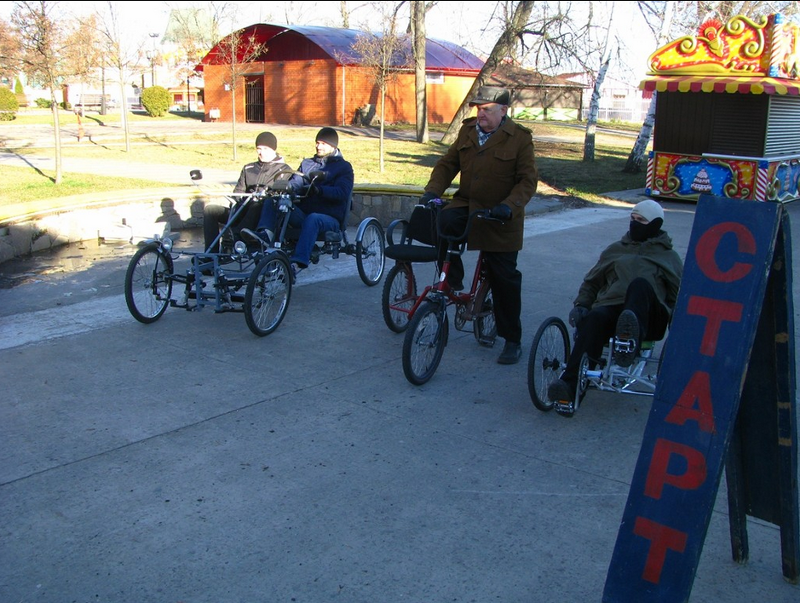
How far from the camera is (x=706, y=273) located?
2797 millimetres

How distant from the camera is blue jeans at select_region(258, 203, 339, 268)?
7.08m

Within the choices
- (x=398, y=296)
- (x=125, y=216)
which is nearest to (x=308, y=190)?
(x=398, y=296)

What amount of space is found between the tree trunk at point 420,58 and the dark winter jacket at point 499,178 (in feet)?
69.5

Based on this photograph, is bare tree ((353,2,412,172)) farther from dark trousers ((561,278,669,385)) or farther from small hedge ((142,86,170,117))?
small hedge ((142,86,170,117))

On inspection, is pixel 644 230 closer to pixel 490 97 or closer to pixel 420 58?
pixel 490 97

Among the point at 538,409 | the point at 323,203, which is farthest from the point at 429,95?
the point at 538,409

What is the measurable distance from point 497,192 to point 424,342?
123 centimetres

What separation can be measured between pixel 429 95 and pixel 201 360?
1410 inches

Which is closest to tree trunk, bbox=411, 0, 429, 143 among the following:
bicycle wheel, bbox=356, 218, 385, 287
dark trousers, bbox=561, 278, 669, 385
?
bicycle wheel, bbox=356, 218, 385, 287

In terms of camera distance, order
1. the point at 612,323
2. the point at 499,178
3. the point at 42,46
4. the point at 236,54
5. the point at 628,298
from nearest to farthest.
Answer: the point at 628,298 → the point at 612,323 → the point at 499,178 → the point at 42,46 → the point at 236,54

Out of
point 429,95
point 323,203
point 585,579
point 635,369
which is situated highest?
point 429,95

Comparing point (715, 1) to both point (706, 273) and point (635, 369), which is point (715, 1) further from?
point (706, 273)

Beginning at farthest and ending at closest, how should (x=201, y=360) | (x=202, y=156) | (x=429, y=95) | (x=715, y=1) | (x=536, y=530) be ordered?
(x=429, y=95)
(x=715, y=1)
(x=202, y=156)
(x=201, y=360)
(x=536, y=530)

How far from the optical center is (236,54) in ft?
99.4
